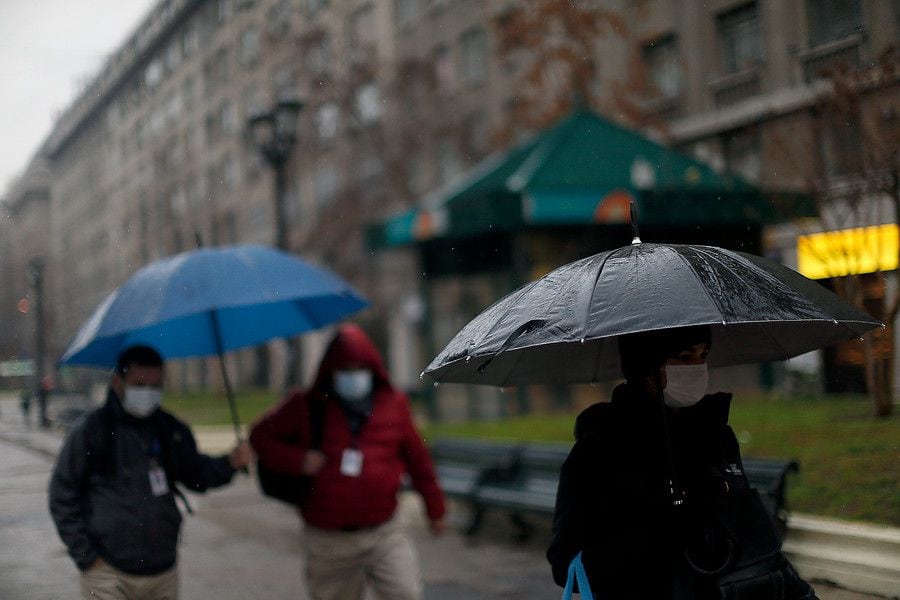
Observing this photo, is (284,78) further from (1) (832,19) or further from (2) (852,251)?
(2) (852,251)

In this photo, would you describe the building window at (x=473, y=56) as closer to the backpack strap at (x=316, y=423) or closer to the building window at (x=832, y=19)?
the building window at (x=832, y=19)

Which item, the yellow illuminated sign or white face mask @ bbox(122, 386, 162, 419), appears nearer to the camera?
white face mask @ bbox(122, 386, 162, 419)

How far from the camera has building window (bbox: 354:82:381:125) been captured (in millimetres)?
27759

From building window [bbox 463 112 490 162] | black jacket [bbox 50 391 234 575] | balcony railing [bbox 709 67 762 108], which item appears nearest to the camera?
black jacket [bbox 50 391 234 575]

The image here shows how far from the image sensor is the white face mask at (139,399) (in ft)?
14.5

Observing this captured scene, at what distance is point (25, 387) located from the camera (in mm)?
10727

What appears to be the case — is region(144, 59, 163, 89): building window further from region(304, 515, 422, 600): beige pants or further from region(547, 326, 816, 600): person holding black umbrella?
region(547, 326, 816, 600): person holding black umbrella

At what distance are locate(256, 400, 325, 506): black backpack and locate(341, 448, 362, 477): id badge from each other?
0.13 metres

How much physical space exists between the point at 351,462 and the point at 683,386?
2375 millimetres

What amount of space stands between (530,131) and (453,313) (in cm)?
646

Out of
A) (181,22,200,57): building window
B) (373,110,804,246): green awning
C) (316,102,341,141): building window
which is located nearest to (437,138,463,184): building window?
(316,102,341,141): building window

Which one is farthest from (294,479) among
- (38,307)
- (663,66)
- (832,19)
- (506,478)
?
(663,66)

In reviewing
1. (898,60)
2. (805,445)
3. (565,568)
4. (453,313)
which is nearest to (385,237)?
(453,313)

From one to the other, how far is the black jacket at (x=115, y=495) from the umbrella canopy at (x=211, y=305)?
0.45m
